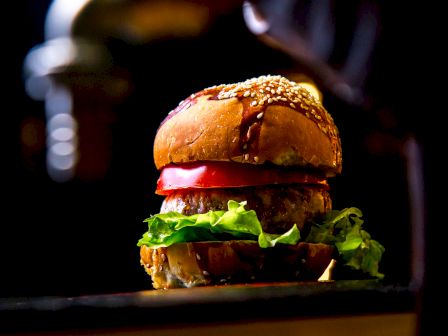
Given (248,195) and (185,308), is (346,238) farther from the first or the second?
(185,308)

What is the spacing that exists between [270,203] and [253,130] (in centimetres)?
26

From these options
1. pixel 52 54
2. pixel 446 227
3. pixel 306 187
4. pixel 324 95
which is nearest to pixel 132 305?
pixel 446 227

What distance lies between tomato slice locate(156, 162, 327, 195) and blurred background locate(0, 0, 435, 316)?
1850 mm

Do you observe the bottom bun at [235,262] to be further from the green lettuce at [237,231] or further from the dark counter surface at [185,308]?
the dark counter surface at [185,308]

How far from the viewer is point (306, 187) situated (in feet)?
7.93

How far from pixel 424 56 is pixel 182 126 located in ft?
4.17

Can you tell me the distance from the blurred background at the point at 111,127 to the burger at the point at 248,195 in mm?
1745

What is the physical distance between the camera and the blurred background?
170 inches

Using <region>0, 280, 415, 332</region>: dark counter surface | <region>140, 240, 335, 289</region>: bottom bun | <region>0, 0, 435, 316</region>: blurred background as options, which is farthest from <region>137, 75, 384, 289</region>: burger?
<region>0, 0, 435, 316</region>: blurred background

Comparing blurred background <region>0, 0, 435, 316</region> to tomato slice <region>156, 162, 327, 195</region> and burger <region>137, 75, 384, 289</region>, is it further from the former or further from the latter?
tomato slice <region>156, 162, 327, 195</region>

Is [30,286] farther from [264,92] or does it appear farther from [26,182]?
[264,92]

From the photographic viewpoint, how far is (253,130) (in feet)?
7.61

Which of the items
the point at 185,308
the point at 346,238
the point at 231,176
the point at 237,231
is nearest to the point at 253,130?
the point at 231,176

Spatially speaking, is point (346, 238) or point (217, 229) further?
point (346, 238)
